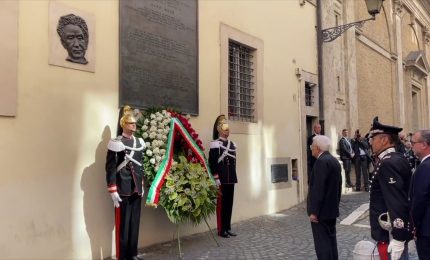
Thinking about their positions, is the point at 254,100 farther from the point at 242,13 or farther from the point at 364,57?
the point at 364,57

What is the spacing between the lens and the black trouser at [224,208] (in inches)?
310

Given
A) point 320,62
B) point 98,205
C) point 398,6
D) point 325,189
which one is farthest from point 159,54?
point 398,6

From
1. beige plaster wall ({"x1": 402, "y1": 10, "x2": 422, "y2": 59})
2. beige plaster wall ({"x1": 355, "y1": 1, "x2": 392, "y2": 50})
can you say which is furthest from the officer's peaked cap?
beige plaster wall ({"x1": 402, "y1": 10, "x2": 422, "y2": 59})

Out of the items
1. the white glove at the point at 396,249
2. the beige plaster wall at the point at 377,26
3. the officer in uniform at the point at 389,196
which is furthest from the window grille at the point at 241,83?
the beige plaster wall at the point at 377,26

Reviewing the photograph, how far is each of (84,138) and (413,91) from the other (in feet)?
78.9

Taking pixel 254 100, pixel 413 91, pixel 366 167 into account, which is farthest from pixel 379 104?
pixel 254 100

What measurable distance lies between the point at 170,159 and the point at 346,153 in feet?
27.0

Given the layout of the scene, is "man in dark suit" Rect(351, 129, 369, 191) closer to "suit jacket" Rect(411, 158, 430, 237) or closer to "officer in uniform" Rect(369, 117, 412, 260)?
"officer in uniform" Rect(369, 117, 412, 260)

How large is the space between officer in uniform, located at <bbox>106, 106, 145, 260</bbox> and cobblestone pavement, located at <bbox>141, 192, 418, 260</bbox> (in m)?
0.55

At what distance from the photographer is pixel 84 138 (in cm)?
611

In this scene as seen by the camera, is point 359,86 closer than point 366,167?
No

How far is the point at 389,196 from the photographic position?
409 cm

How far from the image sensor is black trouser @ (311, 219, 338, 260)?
17.2 ft

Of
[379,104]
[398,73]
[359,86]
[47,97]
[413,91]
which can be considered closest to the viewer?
[47,97]
